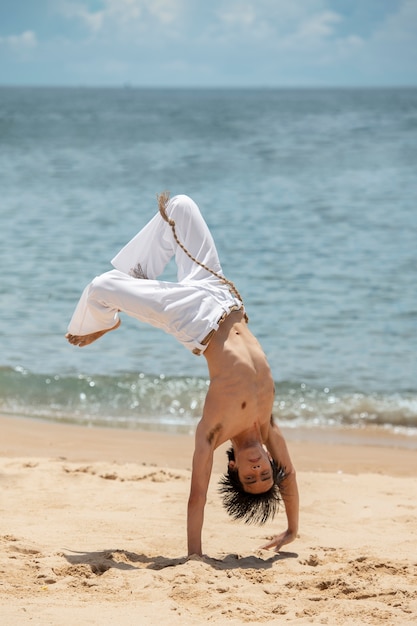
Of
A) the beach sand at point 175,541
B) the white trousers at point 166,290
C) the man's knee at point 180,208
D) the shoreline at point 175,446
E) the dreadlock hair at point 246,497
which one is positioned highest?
the man's knee at point 180,208

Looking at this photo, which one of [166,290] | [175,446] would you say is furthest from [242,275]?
[166,290]

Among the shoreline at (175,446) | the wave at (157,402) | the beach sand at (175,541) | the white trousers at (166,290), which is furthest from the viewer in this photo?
the wave at (157,402)

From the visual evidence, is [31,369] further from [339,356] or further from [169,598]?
[169,598]

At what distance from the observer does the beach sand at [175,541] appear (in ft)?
14.0

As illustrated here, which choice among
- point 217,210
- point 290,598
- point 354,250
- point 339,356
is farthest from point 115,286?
point 217,210

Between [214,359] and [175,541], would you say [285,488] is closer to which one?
[175,541]

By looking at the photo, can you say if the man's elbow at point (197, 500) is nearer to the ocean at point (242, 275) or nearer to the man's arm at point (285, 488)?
the man's arm at point (285, 488)

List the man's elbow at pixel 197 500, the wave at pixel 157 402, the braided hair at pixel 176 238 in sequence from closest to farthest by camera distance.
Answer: the man's elbow at pixel 197 500, the braided hair at pixel 176 238, the wave at pixel 157 402

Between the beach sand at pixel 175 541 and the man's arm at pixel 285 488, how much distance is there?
0.08m

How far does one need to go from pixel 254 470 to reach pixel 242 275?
31.8ft

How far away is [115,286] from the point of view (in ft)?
16.8

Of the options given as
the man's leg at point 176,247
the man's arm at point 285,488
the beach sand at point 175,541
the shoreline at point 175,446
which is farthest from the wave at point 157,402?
the man's leg at point 176,247

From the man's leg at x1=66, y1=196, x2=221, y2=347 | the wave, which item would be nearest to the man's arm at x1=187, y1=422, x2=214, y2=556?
the man's leg at x1=66, y1=196, x2=221, y2=347

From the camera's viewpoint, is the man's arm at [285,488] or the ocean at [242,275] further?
the ocean at [242,275]
